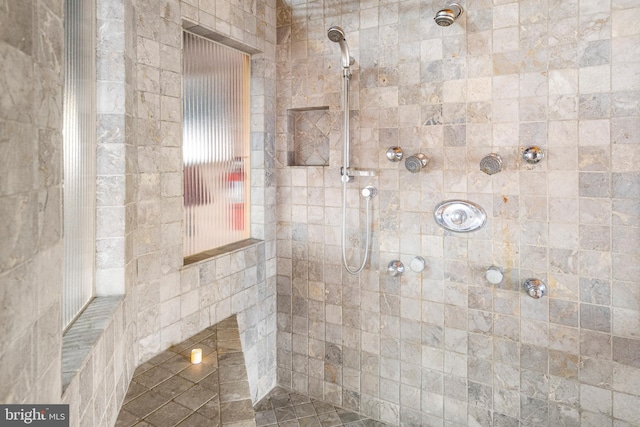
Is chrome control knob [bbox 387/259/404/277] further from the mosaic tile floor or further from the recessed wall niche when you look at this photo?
the mosaic tile floor

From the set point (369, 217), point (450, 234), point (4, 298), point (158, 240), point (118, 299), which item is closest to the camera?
point (4, 298)

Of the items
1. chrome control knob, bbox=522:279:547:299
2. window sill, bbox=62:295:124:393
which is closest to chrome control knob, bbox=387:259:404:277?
chrome control knob, bbox=522:279:547:299

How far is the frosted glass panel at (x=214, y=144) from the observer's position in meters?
2.35

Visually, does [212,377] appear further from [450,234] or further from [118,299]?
[450,234]

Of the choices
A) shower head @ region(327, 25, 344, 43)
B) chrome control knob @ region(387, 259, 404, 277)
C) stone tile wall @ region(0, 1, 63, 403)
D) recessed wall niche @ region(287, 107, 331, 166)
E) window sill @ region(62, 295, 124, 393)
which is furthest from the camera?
recessed wall niche @ region(287, 107, 331, 166)

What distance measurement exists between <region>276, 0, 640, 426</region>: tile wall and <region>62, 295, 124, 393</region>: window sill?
1446 millimetres

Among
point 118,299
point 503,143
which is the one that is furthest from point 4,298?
point 503,143

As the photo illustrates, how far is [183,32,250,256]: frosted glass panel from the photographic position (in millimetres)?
2346

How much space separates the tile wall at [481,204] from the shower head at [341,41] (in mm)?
155

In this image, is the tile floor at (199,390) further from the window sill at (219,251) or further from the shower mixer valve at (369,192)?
the shower mixer valve at (369,192)

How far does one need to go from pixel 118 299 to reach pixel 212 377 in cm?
54

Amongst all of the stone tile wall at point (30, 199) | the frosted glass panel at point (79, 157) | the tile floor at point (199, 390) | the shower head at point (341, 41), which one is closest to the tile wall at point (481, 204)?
the shower head at point (341, 41)

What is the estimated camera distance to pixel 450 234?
2.36 meters

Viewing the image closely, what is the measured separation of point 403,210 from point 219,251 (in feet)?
3.92
